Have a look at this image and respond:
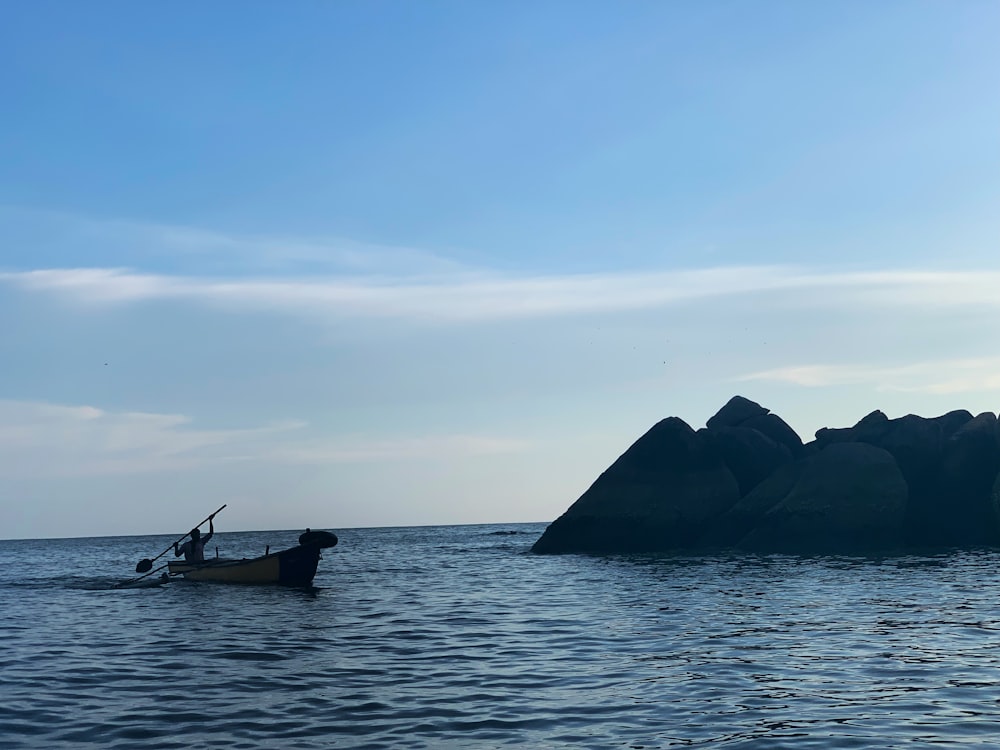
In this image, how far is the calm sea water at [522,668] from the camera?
1187cm

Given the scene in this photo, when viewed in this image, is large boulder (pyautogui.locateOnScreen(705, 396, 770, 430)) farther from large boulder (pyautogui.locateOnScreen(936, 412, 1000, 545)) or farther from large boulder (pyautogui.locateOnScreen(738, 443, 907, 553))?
large boulder (pyautogui.locateOnScreen(936, 412, 1000, 545))

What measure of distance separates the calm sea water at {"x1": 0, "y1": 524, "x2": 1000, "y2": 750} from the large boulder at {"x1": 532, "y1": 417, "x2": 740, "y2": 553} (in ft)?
74.1

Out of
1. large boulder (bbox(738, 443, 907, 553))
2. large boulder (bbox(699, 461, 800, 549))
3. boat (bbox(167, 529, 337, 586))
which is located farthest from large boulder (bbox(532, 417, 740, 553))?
boat (bbox(167, 529, 337, 586))

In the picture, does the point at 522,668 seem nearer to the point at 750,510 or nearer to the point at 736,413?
the point at 750,510

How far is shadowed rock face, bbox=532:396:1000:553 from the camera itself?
50719 millimetres

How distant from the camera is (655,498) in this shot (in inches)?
2197

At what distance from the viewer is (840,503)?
167 feet

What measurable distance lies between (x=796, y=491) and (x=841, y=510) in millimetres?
2664

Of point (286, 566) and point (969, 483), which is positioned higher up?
point (969, 483)

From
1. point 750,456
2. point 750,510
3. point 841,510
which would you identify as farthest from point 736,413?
point 841,510

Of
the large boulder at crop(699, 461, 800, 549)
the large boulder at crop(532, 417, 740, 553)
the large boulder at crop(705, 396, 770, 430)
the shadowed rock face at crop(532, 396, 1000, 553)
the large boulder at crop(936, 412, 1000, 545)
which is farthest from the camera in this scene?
the large boulder at crop(705, 396, 770, 430)

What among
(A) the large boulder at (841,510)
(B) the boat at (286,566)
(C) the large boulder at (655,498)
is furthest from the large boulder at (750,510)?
(B) the boat at (286,566)

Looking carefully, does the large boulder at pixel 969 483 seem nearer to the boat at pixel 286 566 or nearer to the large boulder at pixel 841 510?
the large boulder at pixel 841 510

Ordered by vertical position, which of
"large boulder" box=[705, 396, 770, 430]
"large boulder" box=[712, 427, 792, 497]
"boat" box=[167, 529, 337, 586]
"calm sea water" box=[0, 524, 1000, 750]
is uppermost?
"large boulder" box=[705, 396, 770, 430]
